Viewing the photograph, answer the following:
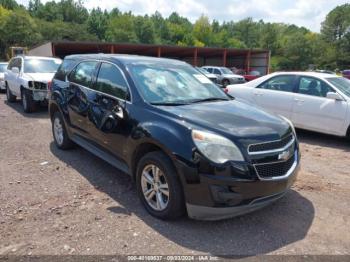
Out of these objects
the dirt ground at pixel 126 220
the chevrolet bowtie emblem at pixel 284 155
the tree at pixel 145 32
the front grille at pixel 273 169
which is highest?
the tree at pixel 145 32

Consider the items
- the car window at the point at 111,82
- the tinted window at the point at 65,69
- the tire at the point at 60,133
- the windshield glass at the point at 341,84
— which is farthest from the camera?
the windshield glass at the point at 341,84

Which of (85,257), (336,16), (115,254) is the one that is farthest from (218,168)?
(336,16)

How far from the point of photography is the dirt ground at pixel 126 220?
3166 mm

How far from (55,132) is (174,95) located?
3.13m

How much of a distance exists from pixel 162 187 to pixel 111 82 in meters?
1.72

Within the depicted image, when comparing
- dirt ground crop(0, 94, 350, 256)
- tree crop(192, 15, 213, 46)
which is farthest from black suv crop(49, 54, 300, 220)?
tree crop(192, 15, 213, 46)

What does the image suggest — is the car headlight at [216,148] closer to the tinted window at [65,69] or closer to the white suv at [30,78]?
the tinted window at [65,69]

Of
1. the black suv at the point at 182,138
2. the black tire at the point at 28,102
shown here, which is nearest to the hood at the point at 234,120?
the black suv at the point at 182,138

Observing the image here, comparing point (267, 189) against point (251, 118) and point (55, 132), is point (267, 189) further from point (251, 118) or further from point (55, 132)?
point (55, 132)

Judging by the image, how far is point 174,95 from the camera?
418 cm

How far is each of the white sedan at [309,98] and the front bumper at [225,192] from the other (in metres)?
4.33

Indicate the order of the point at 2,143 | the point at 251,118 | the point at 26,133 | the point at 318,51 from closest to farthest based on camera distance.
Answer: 1. the point at 251,118
2. the point at 2,143
3. the point at 26,133
4. the point at 318,51

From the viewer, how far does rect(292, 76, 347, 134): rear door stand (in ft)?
22.5

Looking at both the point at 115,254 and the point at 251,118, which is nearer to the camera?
the point at 115,254
